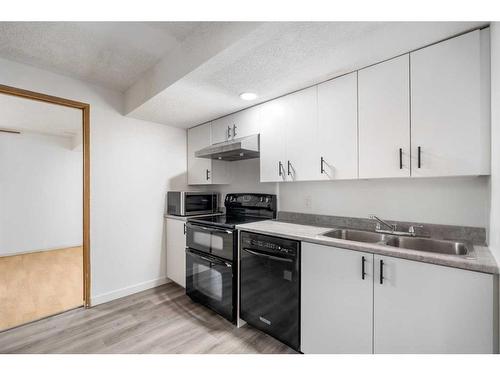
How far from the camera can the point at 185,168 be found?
3.25 meters

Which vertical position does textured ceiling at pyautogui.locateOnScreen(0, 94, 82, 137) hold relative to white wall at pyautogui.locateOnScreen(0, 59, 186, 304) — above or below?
above

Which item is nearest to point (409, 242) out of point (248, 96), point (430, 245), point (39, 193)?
point (430, 245)

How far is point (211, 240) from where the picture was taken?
7.18 feet

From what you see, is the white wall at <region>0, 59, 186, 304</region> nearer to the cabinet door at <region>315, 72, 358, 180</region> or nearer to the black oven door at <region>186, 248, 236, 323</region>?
the black oven door at <region>186, 248, 236, 323</region>

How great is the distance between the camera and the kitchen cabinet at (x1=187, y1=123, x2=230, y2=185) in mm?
2867

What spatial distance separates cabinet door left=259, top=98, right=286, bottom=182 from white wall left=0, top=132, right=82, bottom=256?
207cm

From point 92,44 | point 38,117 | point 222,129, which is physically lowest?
point 222,129

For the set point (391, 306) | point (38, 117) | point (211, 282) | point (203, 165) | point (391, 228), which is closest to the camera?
point (391, 306)

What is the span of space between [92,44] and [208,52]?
1011 millimetres

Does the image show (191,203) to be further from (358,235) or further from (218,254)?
(358,235)

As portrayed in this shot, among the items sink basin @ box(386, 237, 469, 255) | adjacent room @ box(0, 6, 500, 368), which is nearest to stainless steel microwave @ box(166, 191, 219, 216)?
adjacent room @ box(0, 6, 500, 368)

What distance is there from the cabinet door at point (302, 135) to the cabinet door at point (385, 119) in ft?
1.17

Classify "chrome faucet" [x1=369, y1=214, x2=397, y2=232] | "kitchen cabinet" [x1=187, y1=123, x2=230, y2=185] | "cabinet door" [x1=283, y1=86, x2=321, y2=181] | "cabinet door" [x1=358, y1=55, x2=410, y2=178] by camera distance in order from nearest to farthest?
"cabinet door" [x1=358, y1=55, x2=410, y2=178] < "chrome faucet" [x1=369, y1=214, x2=397, y2=232] < "cabinet door" [x1=283, y1=86, x2=321, y2=181] < "kitchen cabinet" [x1=187, y1=123, x2=230, y2=185]
